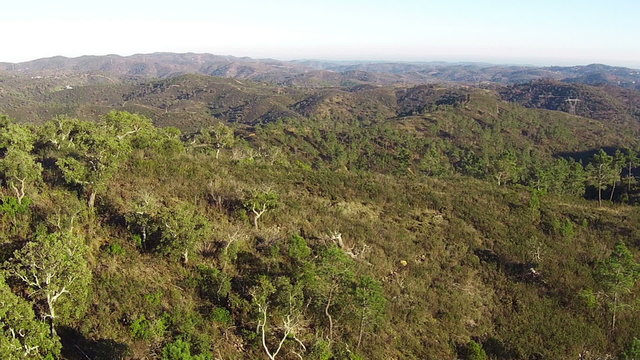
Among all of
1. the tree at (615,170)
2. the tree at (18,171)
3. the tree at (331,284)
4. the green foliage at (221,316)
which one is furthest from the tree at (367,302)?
the tree at (615,170)

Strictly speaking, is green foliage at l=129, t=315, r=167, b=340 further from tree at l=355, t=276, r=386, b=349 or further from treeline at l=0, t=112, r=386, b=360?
tree at l=355, t=276, r=386, b=349

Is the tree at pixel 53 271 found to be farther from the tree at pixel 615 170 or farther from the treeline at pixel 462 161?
the tree at pixel 615 170

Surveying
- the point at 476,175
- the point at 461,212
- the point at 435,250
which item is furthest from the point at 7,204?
the point at 476,175

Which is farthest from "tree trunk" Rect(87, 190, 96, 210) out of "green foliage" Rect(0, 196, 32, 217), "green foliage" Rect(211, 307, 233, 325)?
"green foliage" Rect(211, 307, 233, 325)

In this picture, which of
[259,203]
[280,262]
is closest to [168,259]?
[280,262]

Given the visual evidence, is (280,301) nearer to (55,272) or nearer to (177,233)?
(177,233)

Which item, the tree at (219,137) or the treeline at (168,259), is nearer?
the treeline at (168,259)

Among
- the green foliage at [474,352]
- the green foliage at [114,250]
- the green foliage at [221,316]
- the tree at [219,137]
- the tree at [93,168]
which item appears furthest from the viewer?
the tree at [219,137]
